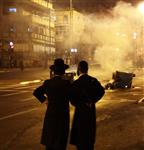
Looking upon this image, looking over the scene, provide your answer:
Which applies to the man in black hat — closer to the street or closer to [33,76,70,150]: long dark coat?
[33,76,70,150]: long dark coat

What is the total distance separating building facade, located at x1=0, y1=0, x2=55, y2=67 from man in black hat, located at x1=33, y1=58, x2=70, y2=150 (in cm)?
5446

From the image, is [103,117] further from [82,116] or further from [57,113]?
[57,113]

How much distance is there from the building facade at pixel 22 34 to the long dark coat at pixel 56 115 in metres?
54.5

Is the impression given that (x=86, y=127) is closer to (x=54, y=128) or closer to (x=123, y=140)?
(x=54, y=128)

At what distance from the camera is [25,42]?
222ft

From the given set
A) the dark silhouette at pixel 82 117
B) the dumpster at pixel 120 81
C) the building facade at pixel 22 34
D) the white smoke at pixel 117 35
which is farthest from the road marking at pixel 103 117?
the building facade at pixel 22 34

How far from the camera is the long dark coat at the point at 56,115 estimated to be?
645cm

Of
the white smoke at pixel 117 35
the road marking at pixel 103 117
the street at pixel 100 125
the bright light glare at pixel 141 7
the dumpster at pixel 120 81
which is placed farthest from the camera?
the white smoke at pixel 117 35

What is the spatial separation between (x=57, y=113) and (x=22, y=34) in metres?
61.3

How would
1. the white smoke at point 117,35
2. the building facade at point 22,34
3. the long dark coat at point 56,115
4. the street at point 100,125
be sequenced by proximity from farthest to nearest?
the building facade at point 22,34, the white smoke at point 117,35, the street at point 100,125, the long dark coat at point 56,115

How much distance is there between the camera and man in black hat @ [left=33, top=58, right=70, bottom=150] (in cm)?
645

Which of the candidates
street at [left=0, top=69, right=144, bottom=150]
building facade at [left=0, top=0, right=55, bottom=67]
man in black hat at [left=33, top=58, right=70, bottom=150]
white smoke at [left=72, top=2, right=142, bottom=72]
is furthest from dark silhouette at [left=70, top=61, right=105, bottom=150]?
building facade at [left=0, top=0, right=55, bottom=67]

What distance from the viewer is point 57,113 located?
256 inches

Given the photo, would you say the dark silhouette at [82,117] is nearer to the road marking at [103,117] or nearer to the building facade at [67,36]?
the road marking at [103,117]
